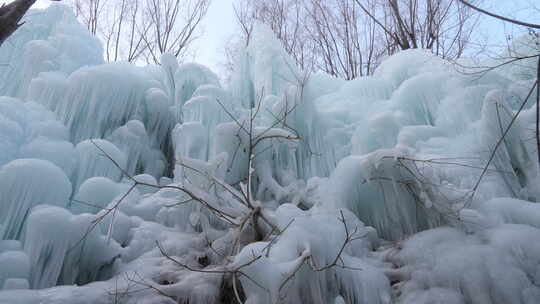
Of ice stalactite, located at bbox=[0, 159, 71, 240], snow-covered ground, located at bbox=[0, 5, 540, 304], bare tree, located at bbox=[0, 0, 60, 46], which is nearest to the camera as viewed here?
bare tree, located at bbox=[0, 0, 60, 46]

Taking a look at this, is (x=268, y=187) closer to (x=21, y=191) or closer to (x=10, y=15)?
(x=21, y=191)

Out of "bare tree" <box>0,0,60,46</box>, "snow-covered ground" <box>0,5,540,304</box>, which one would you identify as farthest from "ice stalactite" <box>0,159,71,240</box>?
"bare tree" <box>0,0,60,46</box>

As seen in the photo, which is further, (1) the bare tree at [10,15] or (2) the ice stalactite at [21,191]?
(2) the ice stalactite at [21,191]

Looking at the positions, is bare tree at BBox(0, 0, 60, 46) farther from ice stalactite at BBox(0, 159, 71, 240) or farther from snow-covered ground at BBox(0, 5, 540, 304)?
ice stalactite at BBox(0, 159, 71, 240)

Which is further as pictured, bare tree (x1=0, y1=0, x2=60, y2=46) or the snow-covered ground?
the snow-covered ground

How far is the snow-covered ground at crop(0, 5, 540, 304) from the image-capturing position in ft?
7.84

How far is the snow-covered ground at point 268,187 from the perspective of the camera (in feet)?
7.84

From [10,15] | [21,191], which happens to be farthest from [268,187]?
[10,15]

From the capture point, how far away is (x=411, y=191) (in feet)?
10.3

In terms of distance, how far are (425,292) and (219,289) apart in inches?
56.7

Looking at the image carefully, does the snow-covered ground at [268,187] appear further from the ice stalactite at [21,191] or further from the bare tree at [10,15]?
the bare tree at [10,15]

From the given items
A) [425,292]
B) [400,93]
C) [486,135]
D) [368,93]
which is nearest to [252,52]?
[368,93]

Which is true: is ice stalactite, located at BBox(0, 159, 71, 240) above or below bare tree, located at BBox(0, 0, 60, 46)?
below

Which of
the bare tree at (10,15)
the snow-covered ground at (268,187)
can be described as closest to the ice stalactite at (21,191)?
the snow-covered ground at (268,187)
